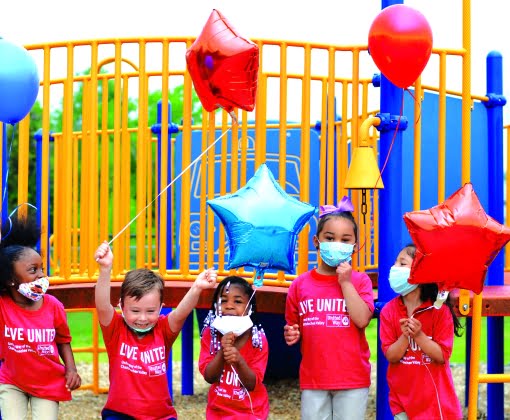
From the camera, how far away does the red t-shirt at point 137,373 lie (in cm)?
453

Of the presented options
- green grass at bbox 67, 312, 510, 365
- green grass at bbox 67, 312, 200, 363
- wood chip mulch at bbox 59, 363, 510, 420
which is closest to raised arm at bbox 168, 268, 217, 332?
wood chip mulch at bbox 59, 363, 510, 420

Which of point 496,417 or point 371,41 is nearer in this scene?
point 371,41

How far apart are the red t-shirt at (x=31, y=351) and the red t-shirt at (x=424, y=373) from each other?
68.5 inches

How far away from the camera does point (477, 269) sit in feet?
14.3

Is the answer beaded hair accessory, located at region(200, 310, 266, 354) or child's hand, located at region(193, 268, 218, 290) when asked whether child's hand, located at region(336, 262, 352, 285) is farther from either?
child's hand, located at region(193, 268, 218, 290)

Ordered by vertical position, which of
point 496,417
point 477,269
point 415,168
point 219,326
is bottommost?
point 496,417

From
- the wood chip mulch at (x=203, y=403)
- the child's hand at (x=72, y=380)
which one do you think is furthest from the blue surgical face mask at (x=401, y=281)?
the wood chip mulch at (x=203, y=403)

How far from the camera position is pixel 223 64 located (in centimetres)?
462

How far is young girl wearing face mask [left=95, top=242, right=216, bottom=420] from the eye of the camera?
4.52m

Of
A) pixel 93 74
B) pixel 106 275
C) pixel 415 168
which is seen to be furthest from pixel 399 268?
pixel 93 74

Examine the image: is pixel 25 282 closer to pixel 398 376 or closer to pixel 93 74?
pixel 93 74

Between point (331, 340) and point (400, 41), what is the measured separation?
157 centimetres

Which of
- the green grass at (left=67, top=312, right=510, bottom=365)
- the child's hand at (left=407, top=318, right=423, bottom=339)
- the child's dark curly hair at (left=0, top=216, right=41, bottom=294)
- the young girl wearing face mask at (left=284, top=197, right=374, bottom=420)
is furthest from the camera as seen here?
the green grass at (left=67, top=312, right=510, bottom=365)

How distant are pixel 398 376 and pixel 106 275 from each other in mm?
1560
